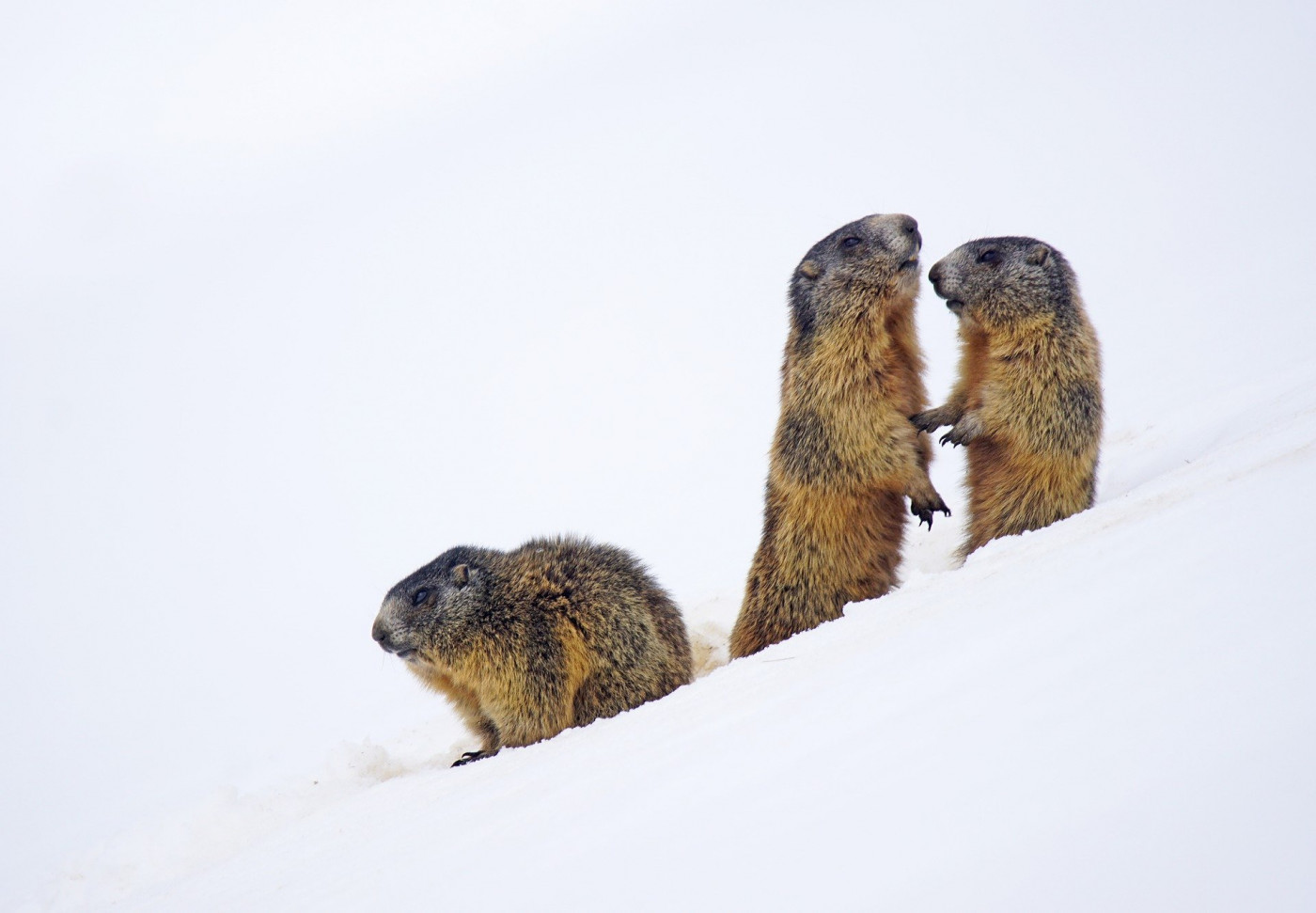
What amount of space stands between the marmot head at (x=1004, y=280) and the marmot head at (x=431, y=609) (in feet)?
11.8

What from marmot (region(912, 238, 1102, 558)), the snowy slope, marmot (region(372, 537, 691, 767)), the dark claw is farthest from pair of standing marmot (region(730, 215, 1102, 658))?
the dark claw

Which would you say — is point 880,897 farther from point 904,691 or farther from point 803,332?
point 803,332

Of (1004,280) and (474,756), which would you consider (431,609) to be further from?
(1004,280)

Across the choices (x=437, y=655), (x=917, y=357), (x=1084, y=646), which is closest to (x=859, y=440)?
(x=917, y=357)

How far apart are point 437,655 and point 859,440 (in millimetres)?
3102

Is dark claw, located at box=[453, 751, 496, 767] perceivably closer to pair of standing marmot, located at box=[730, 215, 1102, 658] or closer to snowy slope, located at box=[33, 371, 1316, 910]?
snowy slope, located at box=[33, 371, 1316, 910]

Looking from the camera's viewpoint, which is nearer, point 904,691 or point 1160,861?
point 1160,861

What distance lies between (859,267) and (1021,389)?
1.34 meters

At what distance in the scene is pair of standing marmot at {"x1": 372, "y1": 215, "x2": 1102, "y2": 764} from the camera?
6289 mm

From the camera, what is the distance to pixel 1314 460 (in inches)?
145

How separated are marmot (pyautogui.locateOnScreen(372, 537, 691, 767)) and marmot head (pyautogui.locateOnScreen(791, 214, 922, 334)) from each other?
7.13 ft

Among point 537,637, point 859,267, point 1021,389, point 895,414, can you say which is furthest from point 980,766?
point 859,267

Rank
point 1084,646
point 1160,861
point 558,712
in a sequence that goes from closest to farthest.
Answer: point 1160,861 → point 1084,646 → point 558,712

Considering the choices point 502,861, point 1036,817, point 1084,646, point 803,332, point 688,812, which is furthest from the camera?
point 803,332
